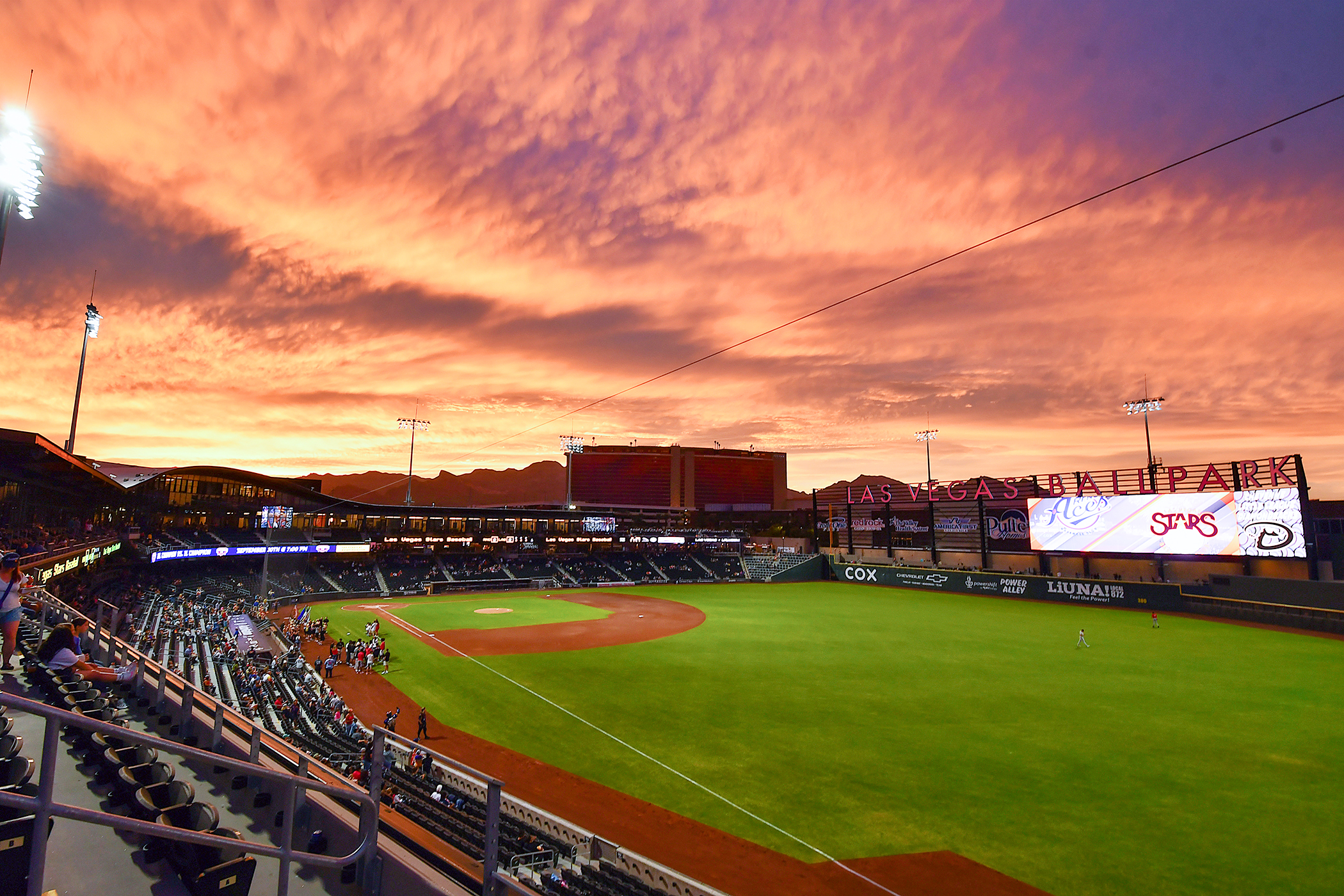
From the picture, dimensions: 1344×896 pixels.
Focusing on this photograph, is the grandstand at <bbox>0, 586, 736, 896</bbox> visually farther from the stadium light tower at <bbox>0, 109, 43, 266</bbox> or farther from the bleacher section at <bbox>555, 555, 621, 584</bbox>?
the bleacher section at <bbox>555, 555, 621, 584</bbox>

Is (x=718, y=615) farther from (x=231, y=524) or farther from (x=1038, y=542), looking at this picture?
(x=231, y=524)

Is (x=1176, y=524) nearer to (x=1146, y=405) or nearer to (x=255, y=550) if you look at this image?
(x=1146, y=405)

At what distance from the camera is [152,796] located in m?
5.03

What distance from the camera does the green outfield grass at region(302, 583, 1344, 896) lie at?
12203 mm

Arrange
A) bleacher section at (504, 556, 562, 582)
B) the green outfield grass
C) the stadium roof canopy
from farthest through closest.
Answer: bleacher section at (504, 556, 562, 582) → the stadium roof canopy → the green outfield grass

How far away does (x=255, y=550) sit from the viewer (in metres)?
51.7

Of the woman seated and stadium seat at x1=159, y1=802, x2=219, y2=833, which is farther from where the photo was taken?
the woman seated

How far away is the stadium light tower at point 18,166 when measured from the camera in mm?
12422

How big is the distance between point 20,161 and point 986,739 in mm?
27587

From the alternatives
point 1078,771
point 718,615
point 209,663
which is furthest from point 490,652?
point 1078,771

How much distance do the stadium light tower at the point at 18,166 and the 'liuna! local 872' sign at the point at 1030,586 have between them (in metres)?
56.6

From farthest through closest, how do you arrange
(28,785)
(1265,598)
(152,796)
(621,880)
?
(1265,598), (621,880), (152,796), (28,785)

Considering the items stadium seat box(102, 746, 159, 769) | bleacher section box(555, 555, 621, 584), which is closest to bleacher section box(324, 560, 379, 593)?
bleacher section box(555, 555, 621, 584)

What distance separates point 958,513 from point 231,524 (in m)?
79.5
